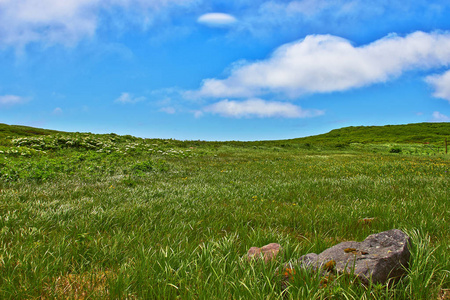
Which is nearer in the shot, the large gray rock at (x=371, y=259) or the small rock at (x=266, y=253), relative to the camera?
the large gray rock at (x=371, y=259)

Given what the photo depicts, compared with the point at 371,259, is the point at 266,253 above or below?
below

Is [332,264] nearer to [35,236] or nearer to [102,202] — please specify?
[35,236]

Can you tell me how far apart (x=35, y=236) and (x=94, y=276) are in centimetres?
196

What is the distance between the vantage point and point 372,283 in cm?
213

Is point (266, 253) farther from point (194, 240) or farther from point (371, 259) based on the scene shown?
point (194, 240)

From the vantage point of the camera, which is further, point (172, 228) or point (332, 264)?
point (172, 228)

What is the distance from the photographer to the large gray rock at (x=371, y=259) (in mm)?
2229

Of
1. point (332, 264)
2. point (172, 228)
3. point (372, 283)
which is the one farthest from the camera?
point (172, 228)

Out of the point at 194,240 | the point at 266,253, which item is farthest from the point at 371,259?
the point at 194,240

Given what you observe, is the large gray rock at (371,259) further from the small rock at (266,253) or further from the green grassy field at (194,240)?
the small rock at (266,253)

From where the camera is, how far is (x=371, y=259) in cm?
232

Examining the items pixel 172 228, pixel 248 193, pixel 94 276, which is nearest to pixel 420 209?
pixel 248 193

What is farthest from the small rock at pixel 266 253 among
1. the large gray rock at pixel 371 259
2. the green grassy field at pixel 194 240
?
the large gray rock at pixel 371 259

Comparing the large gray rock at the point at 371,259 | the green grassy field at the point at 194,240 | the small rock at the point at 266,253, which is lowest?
the green grassy field at the point at 194,240
